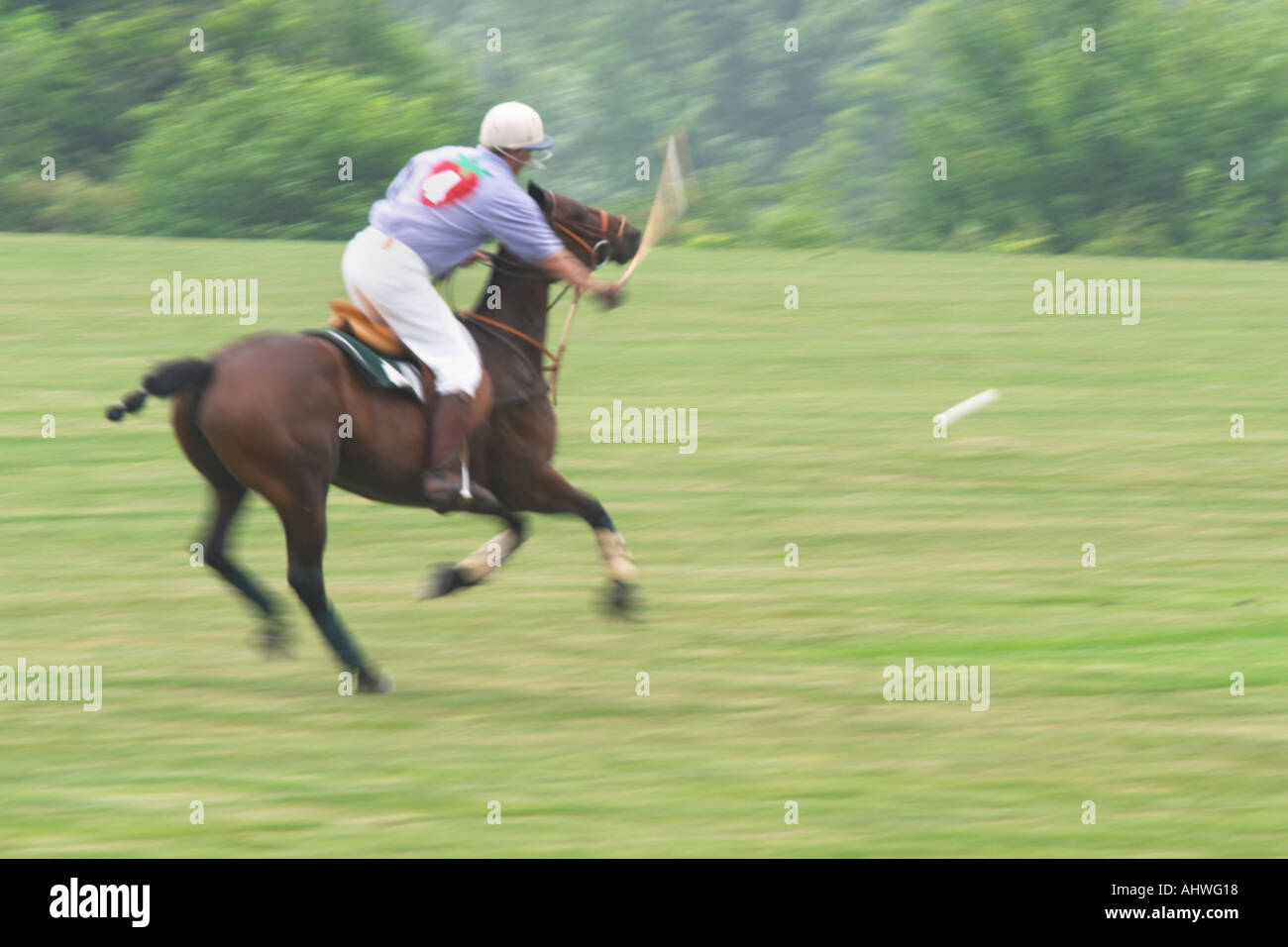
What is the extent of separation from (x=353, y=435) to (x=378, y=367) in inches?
12.1

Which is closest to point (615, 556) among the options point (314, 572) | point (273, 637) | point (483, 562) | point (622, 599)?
point (622, 599)

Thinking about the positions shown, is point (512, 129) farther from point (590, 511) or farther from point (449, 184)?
point (590, 511)

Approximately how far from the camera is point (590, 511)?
9602 mm

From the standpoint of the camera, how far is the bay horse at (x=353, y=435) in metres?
8.22

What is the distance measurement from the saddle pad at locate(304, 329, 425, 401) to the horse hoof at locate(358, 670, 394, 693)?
1.15 meters

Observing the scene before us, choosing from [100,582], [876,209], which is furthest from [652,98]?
[100,582]

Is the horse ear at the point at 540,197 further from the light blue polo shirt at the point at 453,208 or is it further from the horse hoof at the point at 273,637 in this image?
the horse hoof at the point at 273,637

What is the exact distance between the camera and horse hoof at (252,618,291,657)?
9156mm

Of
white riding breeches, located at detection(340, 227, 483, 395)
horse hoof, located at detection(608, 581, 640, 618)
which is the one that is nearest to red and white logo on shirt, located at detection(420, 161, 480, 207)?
white riding breeches, located at detection(340, 227, 483, 395)

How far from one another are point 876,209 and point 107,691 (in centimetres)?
4143

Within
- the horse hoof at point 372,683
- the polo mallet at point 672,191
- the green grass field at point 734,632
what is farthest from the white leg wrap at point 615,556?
the horse hoof at point 372,683

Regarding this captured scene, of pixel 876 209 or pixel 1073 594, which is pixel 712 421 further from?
pixel 876 209

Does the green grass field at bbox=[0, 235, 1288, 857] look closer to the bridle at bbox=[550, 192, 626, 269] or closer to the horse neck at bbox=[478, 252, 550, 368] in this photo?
the horse neck at bbox=[478, 252, 550, 368]

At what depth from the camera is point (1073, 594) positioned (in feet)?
34.8
